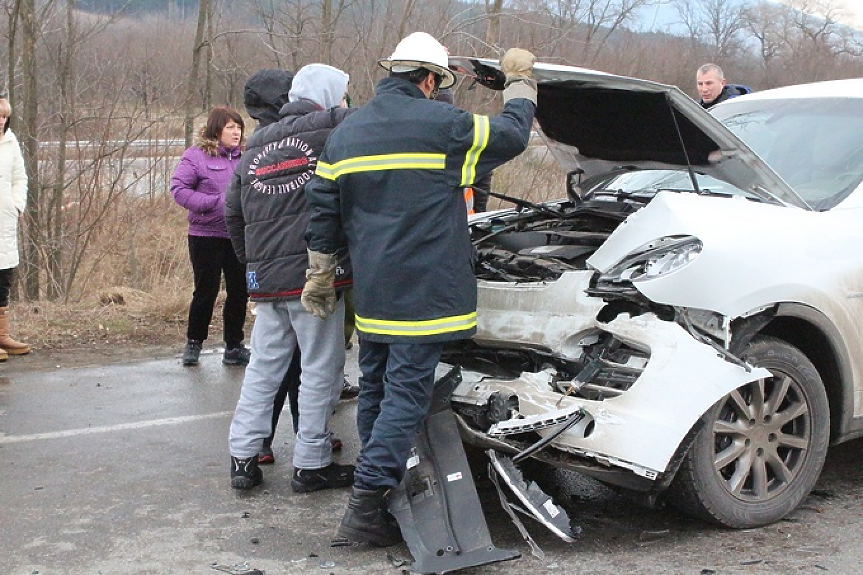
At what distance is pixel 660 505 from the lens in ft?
13.0

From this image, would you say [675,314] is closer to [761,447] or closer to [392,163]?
[761,447]

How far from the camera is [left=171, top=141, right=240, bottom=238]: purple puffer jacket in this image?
6598 mm

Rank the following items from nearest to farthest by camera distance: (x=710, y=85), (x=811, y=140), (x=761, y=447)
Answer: (x=761, y=447) → (x=811, y=140) → (x=710, y=85)

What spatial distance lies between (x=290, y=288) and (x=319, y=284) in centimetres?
29

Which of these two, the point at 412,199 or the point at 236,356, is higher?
the point at 412,199

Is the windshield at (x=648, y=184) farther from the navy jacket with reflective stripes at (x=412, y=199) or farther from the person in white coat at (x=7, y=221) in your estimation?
the person in white coat at (x=7, y=221)

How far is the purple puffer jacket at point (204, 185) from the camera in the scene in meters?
6.60

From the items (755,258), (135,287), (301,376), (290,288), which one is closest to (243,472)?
(301,376)

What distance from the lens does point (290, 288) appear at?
435 centimetres

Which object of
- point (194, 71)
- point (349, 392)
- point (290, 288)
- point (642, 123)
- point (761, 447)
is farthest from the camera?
point (194, 71)

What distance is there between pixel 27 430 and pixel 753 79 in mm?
27047

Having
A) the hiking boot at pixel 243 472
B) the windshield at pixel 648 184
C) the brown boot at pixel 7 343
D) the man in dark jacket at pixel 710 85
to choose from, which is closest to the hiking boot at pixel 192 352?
the brown boot at pixel 7 343

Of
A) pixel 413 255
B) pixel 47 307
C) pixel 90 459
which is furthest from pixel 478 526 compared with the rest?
pixel 47 307

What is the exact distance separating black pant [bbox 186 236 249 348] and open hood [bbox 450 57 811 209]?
2.69 m
